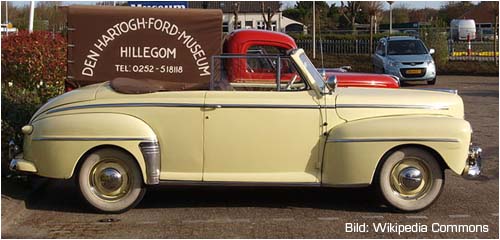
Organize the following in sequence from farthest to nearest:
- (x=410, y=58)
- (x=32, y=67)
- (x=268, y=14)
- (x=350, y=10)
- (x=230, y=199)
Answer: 1. (x=350, y=10)
2. (x=268, y=14)
3. (x=410, y=58)
4. (x=32, y=67)
5. (x=230, y=199)

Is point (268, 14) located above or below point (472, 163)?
above

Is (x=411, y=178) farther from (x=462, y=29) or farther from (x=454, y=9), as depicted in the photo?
(x=454, y=9)

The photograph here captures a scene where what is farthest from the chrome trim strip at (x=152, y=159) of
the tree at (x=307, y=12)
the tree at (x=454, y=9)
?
the tree at (x=454, y=9)

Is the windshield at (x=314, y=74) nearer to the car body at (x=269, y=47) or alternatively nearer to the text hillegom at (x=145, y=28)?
the car body at (x=269, y=47)

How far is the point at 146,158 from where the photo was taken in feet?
21.6

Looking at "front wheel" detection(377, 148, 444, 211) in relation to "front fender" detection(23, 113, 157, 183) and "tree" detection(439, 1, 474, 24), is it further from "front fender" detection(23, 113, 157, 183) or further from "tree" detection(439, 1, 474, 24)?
"tree" detection(439, 1, 474, 24)

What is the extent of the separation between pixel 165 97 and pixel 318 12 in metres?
42.1

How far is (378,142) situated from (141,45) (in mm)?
3318

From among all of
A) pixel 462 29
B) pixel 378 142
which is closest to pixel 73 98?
pixel 378 142

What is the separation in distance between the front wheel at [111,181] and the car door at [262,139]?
0.69 meters

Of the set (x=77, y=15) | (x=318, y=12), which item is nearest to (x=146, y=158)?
(x=77, y=15)

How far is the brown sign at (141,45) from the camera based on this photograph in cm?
845

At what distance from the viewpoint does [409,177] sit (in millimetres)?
6602

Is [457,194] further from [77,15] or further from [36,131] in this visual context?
[77,15]
